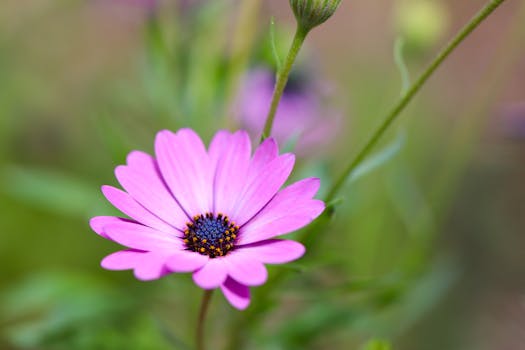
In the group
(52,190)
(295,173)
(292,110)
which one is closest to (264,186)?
(295,173)

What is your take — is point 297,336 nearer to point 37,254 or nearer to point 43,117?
point 37,254

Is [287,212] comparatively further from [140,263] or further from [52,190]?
[52,190]

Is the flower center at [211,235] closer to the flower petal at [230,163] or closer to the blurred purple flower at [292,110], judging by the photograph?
the flower petal at [230,163]

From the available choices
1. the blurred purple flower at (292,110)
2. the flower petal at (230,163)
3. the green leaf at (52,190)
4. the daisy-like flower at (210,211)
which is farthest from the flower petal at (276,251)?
the blurred purple flower at (292,110)

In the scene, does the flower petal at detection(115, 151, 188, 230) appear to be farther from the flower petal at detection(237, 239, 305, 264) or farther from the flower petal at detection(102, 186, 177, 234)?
the flower petal at detection(237, 239, 305, 264)

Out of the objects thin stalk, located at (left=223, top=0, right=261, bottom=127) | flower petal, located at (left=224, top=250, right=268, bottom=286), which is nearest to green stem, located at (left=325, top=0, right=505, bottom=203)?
flower petal, located at (left=224, top=250, right=268, bottom=286)

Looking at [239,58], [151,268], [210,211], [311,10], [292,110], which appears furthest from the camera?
[292,110]
